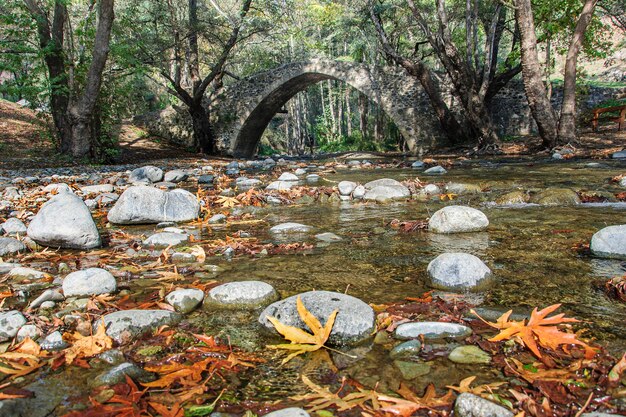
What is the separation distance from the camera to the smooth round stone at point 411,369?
154cm

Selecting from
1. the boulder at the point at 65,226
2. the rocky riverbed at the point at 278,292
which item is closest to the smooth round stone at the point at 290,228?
the rocky riverbed at the point at 278,292

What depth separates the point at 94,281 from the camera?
7.69 ft

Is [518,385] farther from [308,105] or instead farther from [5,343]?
[308,105]

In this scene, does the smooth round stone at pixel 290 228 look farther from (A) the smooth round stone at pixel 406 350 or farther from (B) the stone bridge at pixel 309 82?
(B) the stone bridge at pixel 309 82

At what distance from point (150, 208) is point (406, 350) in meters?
3.34

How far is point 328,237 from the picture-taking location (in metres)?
3.54

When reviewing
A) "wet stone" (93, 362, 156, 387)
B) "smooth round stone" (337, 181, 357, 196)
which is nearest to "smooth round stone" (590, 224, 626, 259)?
"wet stone" (93, 362, 156, 387)

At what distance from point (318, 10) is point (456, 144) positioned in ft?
39.2

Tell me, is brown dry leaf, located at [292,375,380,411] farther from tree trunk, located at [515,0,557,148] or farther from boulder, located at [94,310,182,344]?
tree trunk, located at [515,0,557,148]

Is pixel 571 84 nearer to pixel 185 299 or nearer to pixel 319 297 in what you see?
pixel 319 297

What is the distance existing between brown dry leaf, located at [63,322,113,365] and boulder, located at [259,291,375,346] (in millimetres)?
643

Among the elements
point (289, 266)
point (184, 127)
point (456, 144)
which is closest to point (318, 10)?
point (184, 127)

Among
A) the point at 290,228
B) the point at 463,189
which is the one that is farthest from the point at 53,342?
the point at 463,189

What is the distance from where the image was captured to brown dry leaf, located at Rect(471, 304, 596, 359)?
1.64 metres
